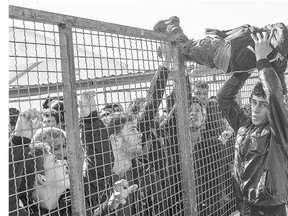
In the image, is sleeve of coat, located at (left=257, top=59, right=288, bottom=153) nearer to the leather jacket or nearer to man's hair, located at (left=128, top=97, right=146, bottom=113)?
the leather jacket

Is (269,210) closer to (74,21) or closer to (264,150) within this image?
(264,150)

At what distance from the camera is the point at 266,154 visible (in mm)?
2936

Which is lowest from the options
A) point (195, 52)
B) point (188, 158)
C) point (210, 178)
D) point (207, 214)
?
point (207, 214)

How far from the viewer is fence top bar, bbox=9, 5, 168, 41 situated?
1.79 meters

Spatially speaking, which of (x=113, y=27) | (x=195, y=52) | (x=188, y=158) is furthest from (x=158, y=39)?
(x=188, y=158)

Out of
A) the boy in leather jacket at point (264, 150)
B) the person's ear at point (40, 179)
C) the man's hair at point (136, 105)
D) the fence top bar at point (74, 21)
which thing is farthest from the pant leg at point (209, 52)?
the person's ear at point (40, 179)

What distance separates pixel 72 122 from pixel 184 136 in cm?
107

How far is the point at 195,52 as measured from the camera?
9.38 ft

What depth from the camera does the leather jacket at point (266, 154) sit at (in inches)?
110

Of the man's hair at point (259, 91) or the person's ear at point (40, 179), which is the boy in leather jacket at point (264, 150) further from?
the person's ear at point (40, 179)

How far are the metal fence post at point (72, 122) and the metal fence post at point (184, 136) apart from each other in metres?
1.01

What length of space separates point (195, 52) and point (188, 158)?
73 centimetres
